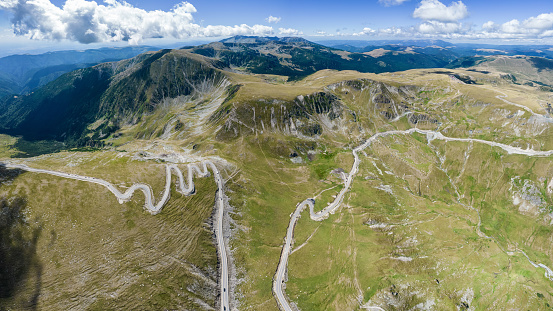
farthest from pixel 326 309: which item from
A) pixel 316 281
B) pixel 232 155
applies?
pixel 232 155

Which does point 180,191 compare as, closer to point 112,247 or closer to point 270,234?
point 112,247

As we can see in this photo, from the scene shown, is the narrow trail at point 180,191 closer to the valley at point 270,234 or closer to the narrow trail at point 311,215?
the valley at point 270,234

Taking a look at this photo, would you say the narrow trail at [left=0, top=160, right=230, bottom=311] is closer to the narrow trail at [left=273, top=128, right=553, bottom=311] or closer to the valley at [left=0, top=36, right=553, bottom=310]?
the valley at [left=0, top=36, right=553, bottom=310]

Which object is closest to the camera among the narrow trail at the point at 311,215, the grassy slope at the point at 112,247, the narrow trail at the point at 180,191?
the grassy slope at the point at 112,247

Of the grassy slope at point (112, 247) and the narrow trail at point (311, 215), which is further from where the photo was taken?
the narrow trail at point (311, 215)

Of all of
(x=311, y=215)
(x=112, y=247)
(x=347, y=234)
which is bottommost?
(x=347, y=234)

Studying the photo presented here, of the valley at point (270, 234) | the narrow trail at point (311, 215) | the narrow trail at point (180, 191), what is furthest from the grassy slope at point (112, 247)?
the narrow trail at point (311, 215)

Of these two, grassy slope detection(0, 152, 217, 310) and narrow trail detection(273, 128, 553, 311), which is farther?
narrow trail detection(273, 128, 553, 311)

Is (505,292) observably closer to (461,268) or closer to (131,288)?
(461,268)

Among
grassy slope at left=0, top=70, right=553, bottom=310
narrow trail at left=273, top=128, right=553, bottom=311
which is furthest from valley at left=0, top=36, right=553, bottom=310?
narrow trail at left=273, top=128, right=553, bottom=311

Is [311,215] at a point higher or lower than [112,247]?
lower

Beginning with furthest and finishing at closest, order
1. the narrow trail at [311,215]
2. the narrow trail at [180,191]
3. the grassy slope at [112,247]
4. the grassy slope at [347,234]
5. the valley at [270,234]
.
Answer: the narrow trail at [180,191]
the narrow trail at [311,215]
the grassy slope at [347,234]
the valley at [270,234]
the grassy slope at [112,247]

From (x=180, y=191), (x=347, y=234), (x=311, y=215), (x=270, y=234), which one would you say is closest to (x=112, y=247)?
(x=180, y=191)

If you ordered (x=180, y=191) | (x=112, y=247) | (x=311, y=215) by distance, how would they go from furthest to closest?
(x=311, y=215) → (x=180, y=191) → (x=112, y=247)
